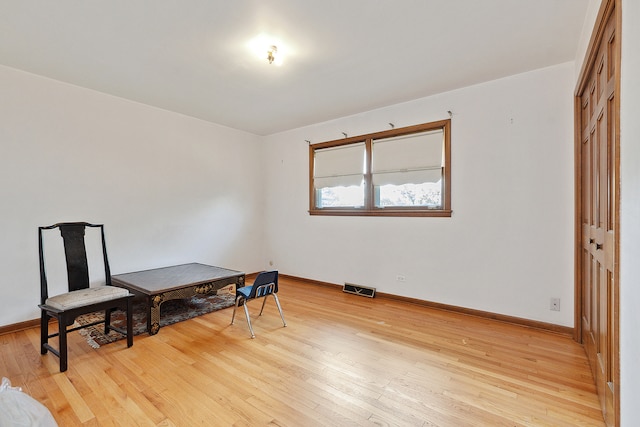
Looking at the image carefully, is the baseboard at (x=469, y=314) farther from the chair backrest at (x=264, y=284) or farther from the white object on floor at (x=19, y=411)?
the white object on floor at (x=19, y=411)

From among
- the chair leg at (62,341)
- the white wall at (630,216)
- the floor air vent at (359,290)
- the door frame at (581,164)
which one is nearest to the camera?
the white wall at (630,216)

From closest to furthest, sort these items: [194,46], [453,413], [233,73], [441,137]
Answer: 1. [453,413]
2. [194,46]
3. [233,73]
4. [441,137]

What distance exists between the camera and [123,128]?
3.93 metres

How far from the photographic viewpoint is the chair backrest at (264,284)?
3023 mm

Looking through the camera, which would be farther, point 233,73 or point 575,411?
point 233,73

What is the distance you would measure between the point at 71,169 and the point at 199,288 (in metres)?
2.05

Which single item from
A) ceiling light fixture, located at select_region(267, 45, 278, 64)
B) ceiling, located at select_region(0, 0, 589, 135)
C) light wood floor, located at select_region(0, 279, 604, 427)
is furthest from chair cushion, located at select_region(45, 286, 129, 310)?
ceiling light fixture, located at select_region(267, 45, 278, 64)

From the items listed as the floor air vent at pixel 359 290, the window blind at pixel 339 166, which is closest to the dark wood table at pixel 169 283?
the floor air vent at pixel 359 290

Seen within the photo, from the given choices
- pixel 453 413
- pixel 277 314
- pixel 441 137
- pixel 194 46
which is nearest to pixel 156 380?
pixel 277 314

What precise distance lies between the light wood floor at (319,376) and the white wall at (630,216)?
32.9 inches

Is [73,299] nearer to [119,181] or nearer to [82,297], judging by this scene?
[82,297]

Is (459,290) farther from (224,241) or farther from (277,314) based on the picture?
(224,241)

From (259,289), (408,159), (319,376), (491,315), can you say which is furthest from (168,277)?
(491,315)

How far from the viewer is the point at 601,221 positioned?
1.92 metres
